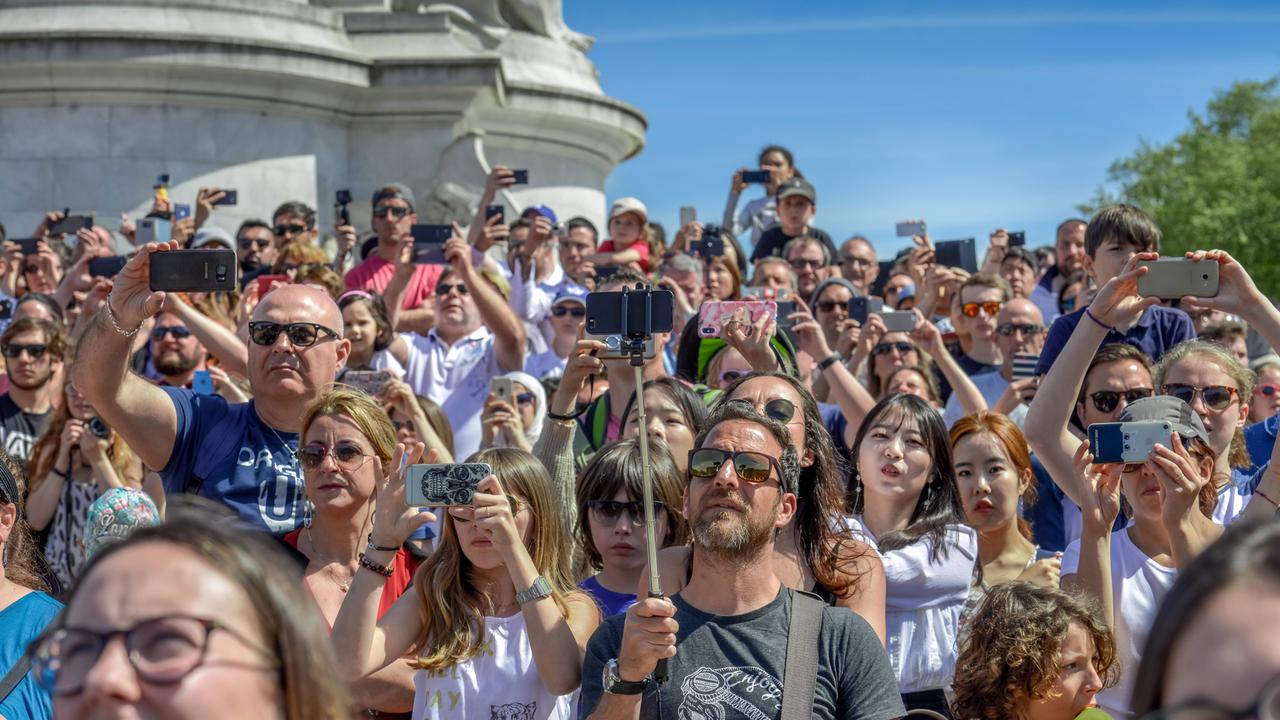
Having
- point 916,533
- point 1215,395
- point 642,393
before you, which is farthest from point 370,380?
point 1215,395

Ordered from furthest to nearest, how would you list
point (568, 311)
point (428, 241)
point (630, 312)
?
point (428, 241), point (568, 311), point (630, 312)

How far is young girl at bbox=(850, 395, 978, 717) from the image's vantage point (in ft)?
18.4

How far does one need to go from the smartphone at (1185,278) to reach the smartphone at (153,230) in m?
7.47

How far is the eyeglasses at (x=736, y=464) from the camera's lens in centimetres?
488

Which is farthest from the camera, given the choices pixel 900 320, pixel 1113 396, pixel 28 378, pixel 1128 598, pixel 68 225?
pixel 68 225

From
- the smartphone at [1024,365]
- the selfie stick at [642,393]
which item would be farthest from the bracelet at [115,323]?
the smartphone at [1024,365]

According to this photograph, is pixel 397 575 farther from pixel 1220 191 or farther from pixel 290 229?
pixel 1220 191

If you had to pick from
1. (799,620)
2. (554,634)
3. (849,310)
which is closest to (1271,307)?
(799,620)

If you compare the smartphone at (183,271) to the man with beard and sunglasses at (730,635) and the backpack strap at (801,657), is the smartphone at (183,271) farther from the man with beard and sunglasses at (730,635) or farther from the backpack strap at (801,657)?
the backpack strap at (801,657)

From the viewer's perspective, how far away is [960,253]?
34.4 ft

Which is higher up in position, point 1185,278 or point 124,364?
point 1185,278

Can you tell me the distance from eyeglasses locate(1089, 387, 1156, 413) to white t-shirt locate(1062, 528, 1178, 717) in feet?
3.17

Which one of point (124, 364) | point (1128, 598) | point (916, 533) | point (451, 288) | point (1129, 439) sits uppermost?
point (451, 288)

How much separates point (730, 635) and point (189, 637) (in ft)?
8.47
